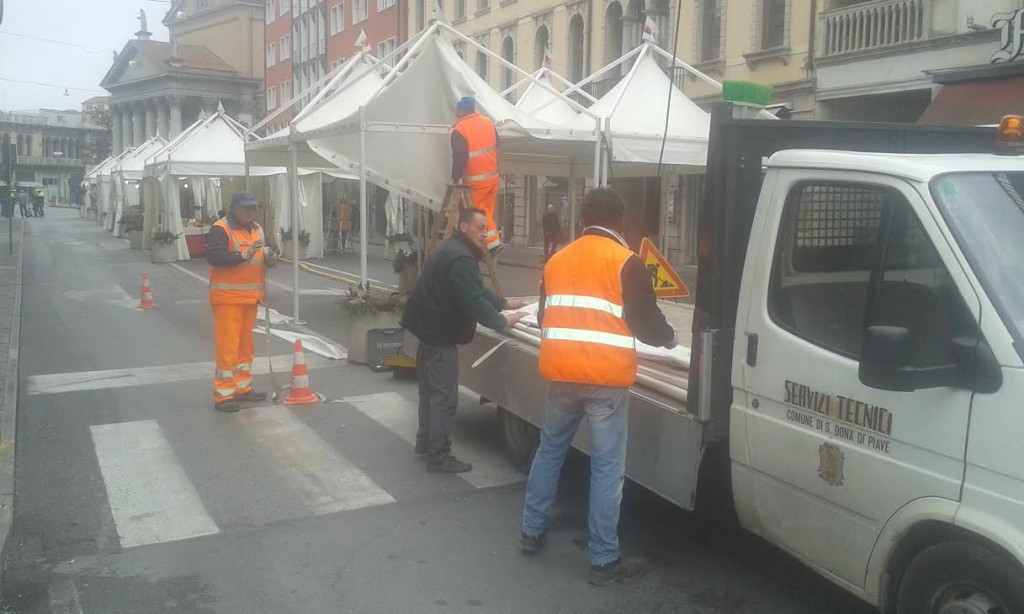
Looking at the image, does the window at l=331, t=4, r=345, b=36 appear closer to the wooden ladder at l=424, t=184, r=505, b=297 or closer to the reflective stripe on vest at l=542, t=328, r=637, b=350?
the wooden ladder at l=424, t=184, r=505, b=297

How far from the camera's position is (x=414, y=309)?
20.6ft

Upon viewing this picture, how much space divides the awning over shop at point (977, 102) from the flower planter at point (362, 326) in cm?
907

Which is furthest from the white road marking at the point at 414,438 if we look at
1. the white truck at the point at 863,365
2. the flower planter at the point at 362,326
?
the white truck at the point at 863,365

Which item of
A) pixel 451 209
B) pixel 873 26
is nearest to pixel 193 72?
pixel 873 26

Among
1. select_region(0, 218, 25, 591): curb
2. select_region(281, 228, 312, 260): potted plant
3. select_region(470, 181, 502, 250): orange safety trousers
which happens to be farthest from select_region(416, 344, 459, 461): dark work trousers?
select_region(281, 228, 312, 260): potted plant

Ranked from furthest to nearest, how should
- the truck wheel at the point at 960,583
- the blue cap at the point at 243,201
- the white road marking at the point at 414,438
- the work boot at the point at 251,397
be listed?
the work boot at the point at 251,397
the blue cap at the point at 243,201
the white road marking at the point at 414,438
the truck wheel at the point at 960,583

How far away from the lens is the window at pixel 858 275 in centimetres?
330

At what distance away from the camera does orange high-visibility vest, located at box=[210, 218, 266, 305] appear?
27.0 ft

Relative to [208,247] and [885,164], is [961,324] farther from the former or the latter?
[208,247]

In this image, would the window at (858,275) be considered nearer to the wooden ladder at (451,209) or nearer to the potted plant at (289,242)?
the wooden ladder at (451,209)

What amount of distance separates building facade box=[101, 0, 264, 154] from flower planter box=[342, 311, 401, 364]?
73.3 m

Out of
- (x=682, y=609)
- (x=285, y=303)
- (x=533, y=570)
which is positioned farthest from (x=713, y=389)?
(x=285, y=303)

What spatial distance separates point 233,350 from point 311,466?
2.00 metres

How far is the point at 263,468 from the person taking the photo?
21.8ft
